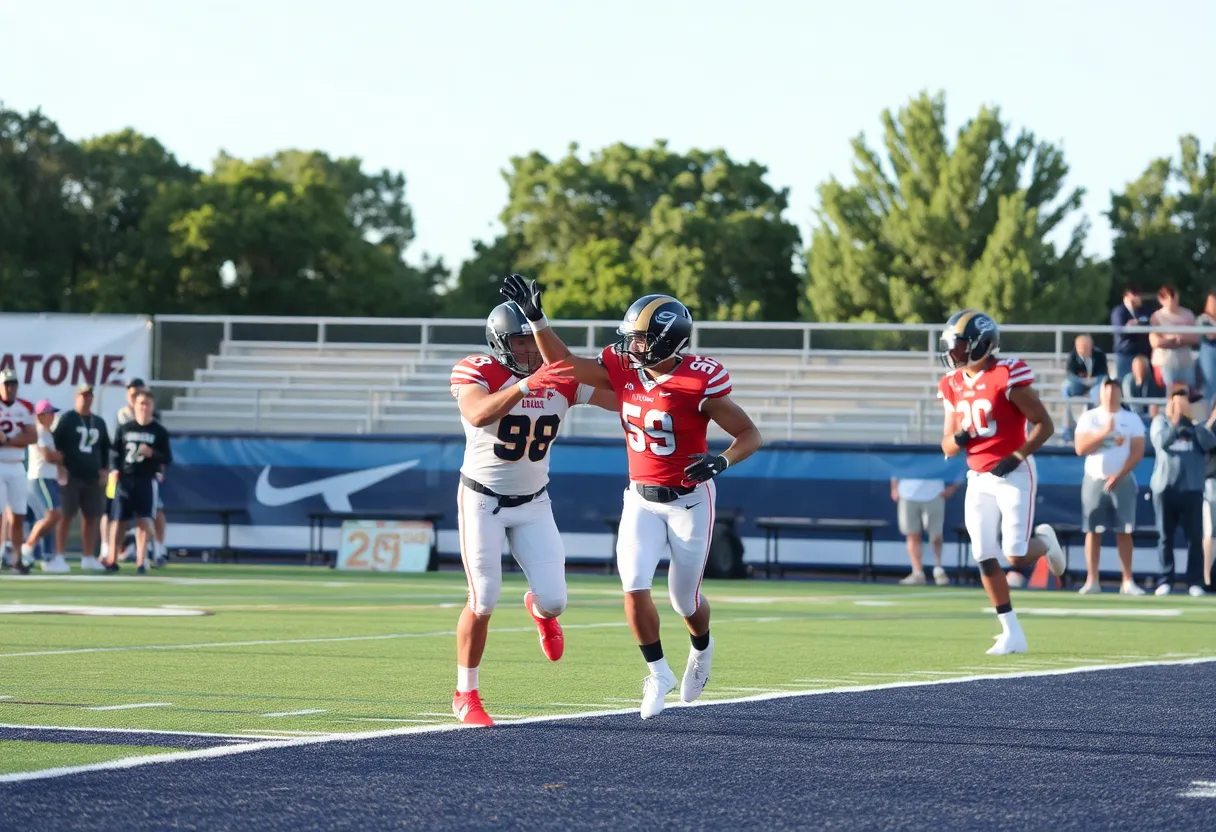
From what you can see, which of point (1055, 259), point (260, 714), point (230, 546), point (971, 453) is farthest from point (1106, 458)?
point (1055, 259)

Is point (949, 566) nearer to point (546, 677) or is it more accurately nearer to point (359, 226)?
point (546, 677)

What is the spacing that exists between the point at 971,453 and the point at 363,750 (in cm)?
595

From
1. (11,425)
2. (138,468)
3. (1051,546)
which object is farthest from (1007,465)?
(11,425)

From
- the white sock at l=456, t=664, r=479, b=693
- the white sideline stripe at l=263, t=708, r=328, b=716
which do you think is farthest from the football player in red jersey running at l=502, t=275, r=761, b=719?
the white sideline stripe at l=263, t=708, r=328, b=716

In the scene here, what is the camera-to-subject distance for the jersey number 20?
10.8m

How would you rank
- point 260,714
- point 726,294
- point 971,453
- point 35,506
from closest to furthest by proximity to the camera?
point 260,714 → point 971,453 → point 35,506 → point 726,294

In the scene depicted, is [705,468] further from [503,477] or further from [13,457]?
[13,457]

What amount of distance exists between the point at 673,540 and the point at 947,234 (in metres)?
50.7

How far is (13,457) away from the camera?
1722 centimetres

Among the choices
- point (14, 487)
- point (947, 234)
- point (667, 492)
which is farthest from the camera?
point (947, 234)

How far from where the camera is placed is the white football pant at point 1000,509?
10859 mm

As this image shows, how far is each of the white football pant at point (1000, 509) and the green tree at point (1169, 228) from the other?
5109 cm

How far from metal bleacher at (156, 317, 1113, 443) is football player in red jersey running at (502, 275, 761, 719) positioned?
1369cm

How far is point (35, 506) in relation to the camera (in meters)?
19.1
